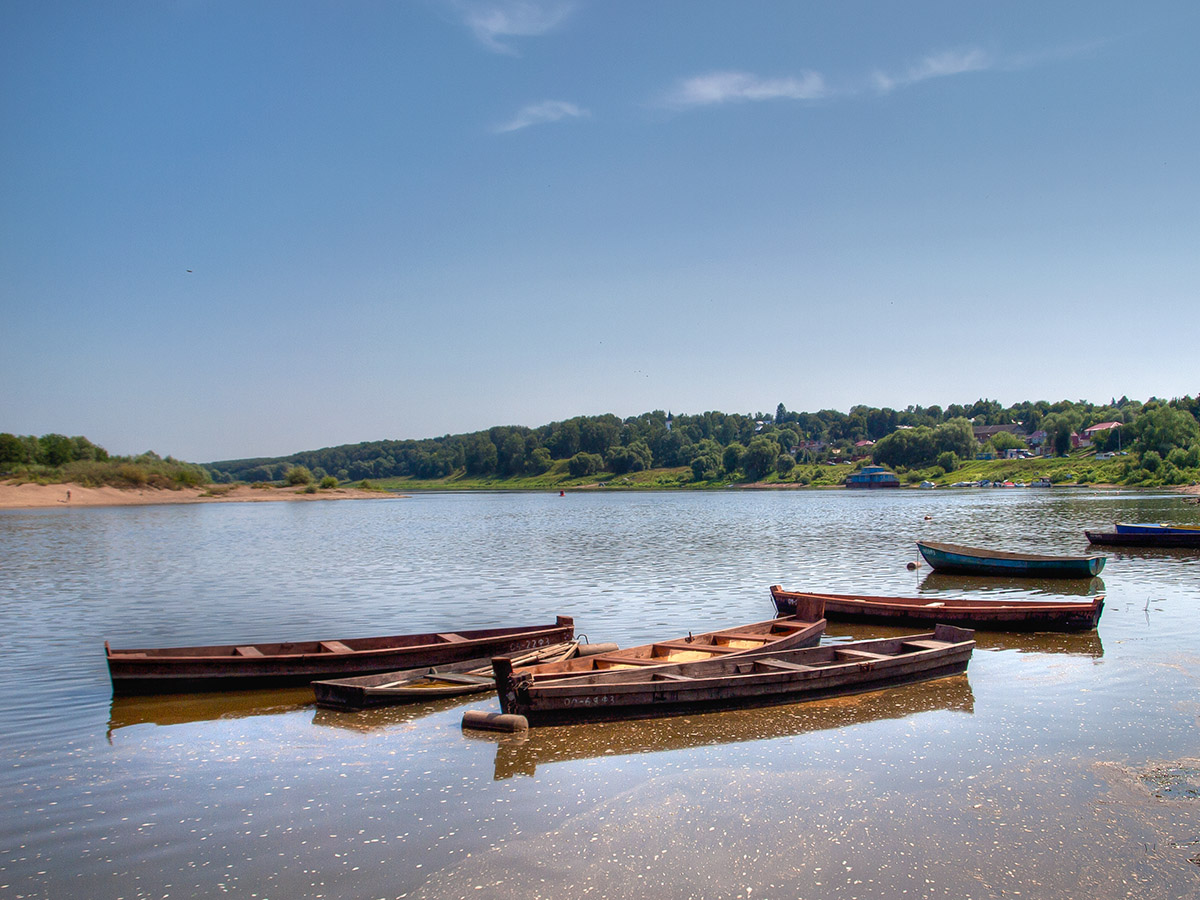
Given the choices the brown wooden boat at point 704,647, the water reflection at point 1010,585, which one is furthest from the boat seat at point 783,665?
the water reflection at point 1010,585

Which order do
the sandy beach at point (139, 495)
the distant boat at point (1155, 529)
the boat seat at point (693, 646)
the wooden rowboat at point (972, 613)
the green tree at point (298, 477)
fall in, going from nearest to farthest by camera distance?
the boat seat at point (693, 646), the wooden rowboat at point (972, 613), the distant boat at point (1155, 529), the sandy beach at point (139, 495), the green tree at point (298, 477)

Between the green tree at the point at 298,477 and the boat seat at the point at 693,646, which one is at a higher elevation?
the green tree at the point at 298,477

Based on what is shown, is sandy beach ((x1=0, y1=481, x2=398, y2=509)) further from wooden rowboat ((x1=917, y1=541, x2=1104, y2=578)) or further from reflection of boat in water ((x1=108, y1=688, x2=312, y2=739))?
wooden rowboat ((x1=917, y1=541, x2=1104, y2=578))

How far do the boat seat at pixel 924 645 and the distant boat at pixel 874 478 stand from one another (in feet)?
516

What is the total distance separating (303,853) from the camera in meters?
10.1

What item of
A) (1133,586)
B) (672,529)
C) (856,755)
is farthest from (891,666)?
(672,529)

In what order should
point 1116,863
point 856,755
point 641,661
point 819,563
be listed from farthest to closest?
point 819,563 → point 641,661 → point 856,755 → point 1116,863

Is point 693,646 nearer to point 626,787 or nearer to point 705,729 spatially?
point 705,729

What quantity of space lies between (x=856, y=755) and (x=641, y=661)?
549 centimetres

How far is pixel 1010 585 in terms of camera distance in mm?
32688

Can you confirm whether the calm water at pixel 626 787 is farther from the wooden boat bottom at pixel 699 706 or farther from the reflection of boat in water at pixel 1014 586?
the reflection of boat in water at pixel 1014 586

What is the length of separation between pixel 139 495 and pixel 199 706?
498ft

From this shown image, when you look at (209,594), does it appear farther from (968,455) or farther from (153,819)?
(968,455)

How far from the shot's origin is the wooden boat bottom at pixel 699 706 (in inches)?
589
